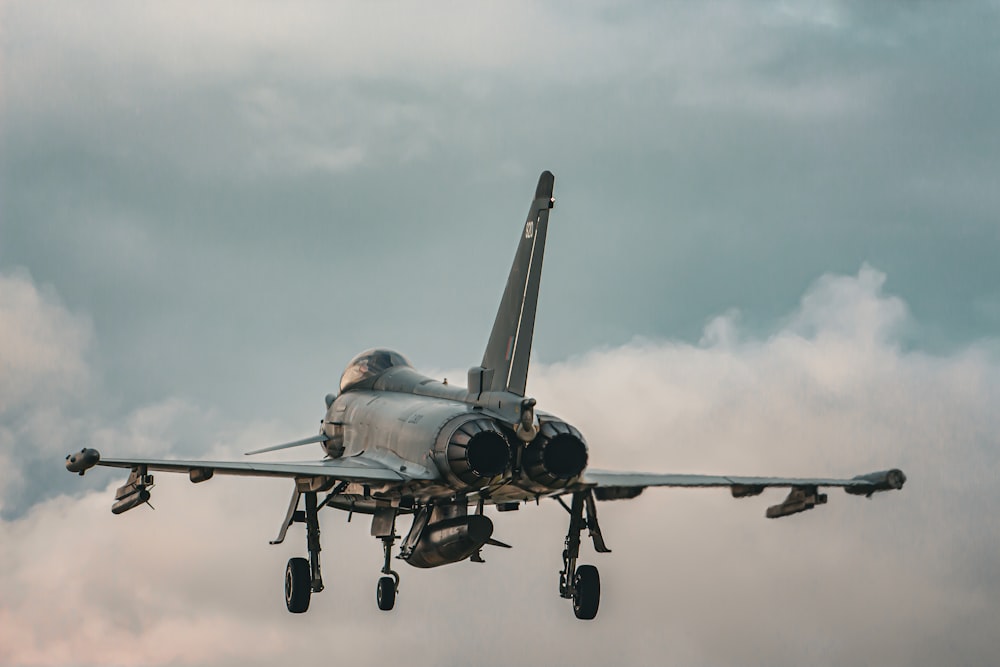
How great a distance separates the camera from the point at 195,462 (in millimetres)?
32594

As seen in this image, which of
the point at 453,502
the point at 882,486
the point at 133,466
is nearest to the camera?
the point at 133,466

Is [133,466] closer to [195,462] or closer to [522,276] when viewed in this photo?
[195,462]

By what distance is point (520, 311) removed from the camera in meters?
34.6

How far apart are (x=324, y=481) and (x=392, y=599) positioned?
4414mm

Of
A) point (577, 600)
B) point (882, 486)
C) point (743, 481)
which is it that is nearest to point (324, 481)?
point (577, 600)

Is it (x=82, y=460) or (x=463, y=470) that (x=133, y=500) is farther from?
(x=463, y=470)

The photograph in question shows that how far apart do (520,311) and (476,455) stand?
4070mm

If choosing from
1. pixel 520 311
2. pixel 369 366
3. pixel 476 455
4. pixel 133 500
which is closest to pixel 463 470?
pixel 476 455

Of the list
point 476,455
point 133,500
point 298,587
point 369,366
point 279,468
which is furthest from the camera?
point 369,366

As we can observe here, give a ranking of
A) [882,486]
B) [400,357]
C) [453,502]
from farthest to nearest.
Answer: [400,357] → [882,486] → [453,502]

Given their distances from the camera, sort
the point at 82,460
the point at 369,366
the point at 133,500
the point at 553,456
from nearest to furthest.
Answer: the point at 82,460 → the point at 133,500 → the point at 553,456 → the point at 369,366

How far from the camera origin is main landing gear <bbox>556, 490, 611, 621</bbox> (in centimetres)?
3616

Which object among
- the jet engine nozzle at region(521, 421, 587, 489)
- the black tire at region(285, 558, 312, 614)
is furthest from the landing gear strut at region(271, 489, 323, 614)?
the jet engine nozzle at region(521, 421, 587, 489)

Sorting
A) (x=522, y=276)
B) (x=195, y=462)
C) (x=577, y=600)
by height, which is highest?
(x=522, y=276)
